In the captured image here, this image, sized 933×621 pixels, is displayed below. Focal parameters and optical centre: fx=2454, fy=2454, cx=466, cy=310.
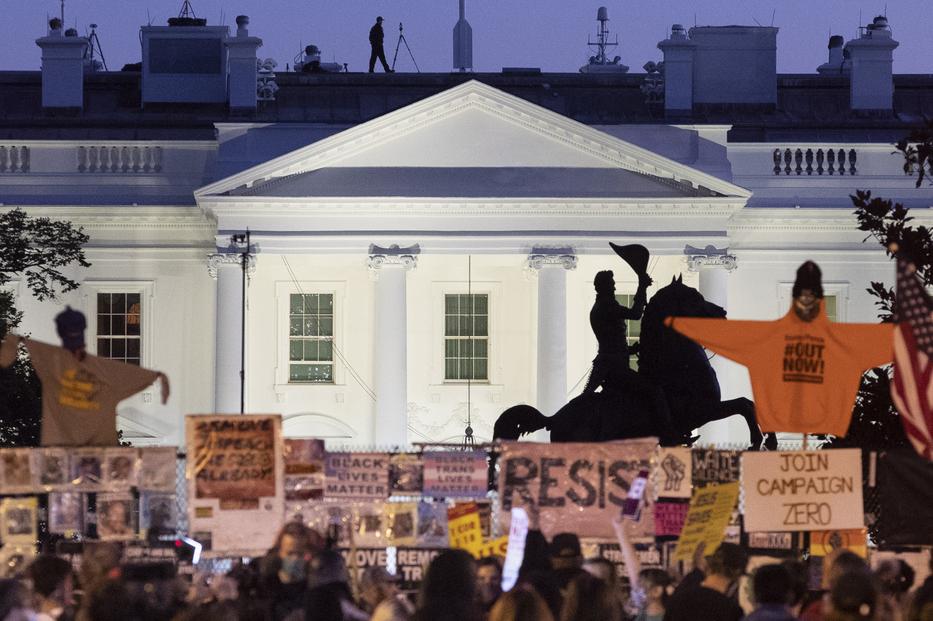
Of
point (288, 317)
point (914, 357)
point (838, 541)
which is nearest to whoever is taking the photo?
point (914, 357)

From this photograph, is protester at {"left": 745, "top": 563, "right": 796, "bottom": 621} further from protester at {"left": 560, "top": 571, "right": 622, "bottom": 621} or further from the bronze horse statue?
the bronze horse statue

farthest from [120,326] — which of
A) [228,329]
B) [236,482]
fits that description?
[236,482]

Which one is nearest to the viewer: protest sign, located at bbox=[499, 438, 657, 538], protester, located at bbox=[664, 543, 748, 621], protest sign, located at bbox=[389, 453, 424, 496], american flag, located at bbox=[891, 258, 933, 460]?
protester, located at bbox=[664, 543, 748, 621]

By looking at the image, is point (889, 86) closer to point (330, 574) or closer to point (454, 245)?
point (454, 245)

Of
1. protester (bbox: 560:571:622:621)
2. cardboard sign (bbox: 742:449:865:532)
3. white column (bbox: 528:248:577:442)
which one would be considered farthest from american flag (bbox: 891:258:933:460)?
white column (bbox: 528:248:577:442)

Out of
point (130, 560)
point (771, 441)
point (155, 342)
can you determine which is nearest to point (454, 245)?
point (155, 342)

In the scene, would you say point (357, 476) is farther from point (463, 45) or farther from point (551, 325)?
point (463, 45)

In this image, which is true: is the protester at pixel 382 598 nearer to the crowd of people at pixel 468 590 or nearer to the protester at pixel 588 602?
the crowd of people at pixel 468 590

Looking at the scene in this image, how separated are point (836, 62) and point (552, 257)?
15593 millimetres

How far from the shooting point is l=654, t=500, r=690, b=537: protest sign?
1945 cm

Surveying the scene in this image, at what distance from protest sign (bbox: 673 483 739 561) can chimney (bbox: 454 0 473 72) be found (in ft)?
150

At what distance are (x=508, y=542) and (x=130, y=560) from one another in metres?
3.05

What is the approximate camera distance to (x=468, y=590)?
1250 centimetres

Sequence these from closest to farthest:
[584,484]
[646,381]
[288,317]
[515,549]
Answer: [515,549] < [584,484] < [646,381] < [288,317]
